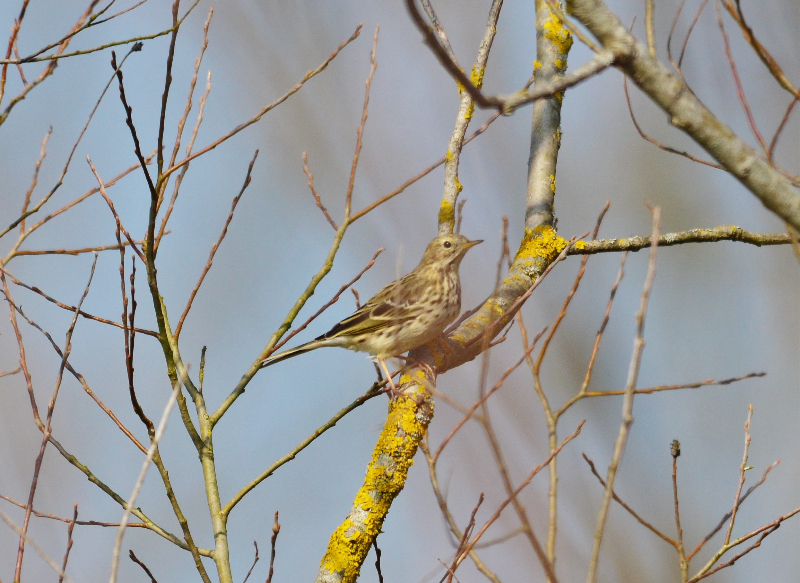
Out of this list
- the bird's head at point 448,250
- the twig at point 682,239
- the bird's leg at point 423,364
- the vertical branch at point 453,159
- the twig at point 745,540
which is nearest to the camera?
the twig at point 745,540

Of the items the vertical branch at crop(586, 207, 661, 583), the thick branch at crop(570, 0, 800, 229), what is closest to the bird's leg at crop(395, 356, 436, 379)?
the vertical branch at crop(586, 207, 661, 583)

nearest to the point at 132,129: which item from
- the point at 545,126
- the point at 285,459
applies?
the point at 285,459

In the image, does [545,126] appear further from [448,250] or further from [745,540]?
[745,540]

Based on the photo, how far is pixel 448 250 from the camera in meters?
6.74

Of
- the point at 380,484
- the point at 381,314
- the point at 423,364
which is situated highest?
the point at 381,314

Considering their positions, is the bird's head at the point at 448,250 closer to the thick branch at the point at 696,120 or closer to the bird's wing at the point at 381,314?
the bird's wing at the point at 381,314

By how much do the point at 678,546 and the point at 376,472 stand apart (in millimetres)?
1821

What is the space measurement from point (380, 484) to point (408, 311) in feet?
8.12

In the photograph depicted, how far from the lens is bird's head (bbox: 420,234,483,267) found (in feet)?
21.5

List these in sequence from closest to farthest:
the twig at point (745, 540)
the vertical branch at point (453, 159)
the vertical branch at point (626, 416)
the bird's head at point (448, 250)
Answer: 1. the vertical branch at point (626, 416)
2. the twig at point (745, 540)
3. the vertical branch at point (453, 159)
4. the bird's head at point (448, 250)

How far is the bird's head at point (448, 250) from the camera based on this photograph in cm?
654

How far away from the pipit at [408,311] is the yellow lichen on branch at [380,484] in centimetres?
141

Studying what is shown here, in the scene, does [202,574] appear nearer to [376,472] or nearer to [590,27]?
[376,472]

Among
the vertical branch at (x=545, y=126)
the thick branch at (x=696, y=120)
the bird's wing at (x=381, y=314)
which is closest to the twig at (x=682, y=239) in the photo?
the vertical branch at (x=545, y=126)
